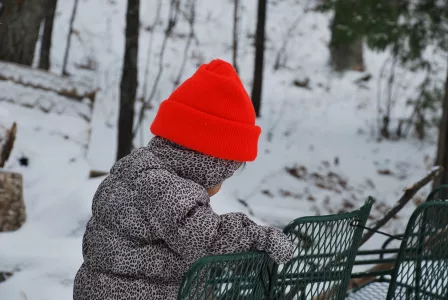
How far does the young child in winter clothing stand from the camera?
2066 millimetres

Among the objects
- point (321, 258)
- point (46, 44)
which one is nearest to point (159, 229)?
point (321, 258)

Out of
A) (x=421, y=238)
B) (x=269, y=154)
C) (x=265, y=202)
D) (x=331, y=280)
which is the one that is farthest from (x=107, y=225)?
(x=269, y=154)

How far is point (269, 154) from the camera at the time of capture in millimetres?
10906

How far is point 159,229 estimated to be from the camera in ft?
6.81

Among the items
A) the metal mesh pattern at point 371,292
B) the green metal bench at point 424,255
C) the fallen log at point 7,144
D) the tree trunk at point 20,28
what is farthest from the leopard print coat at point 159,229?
the tree trunk at point 20,28

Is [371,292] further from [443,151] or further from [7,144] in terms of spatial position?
[443,151]

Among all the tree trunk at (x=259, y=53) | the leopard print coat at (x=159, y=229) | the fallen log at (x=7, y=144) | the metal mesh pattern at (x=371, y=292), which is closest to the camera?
the leopard print coat at (x=159, y=229)

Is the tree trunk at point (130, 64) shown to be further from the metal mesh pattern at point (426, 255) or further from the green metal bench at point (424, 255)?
the metal mesh pattern at point (426, 255)

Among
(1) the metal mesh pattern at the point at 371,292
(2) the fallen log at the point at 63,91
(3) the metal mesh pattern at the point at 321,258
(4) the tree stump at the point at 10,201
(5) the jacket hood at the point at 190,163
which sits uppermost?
(2) the fallen log at the point at 63,91

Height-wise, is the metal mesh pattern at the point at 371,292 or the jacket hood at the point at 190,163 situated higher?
the jacket hood at the point at 190,163

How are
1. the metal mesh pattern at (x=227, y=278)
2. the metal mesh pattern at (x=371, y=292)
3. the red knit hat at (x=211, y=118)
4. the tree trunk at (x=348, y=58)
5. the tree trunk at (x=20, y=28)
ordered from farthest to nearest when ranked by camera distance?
the tree trunk at (x=348, y=58)
the tree trunk at (x=20, y=28)
the metal mesh pattern at (x=371, y=292)
the red knit hat at (x=211, y=118)
the metal mesh pattern at (x=227, y=278)

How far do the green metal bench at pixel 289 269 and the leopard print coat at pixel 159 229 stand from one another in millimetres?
83

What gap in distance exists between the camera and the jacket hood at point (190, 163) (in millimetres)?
2199

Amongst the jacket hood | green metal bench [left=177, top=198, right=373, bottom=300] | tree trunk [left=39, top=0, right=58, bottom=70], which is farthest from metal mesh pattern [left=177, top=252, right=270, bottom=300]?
tree trunk [left=39, top=0, right=58, bottom=70]
